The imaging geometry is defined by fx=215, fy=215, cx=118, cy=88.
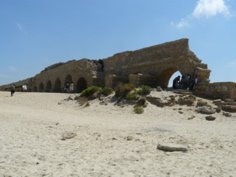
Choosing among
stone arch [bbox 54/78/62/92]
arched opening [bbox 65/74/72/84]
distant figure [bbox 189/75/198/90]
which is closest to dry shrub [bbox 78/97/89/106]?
distant figure [bbox 189/75/198/90]

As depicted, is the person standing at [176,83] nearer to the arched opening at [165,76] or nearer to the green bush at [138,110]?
the arched opening at [165,76]

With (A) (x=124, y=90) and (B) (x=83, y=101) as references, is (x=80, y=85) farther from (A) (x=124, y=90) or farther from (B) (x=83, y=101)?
(A) (x=124, y=90)

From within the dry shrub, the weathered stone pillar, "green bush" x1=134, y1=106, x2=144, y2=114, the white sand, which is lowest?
the white sand

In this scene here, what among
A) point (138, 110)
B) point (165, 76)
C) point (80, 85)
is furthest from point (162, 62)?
point (80, 85)

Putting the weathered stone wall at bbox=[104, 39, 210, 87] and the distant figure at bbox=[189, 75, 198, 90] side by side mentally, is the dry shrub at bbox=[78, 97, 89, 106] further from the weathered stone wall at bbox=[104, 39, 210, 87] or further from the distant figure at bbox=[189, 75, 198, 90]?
the distant figure at bbox=[189, 75, 198, 90]

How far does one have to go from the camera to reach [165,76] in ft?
52.1

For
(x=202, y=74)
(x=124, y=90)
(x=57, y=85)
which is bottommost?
(x=124, y=90)

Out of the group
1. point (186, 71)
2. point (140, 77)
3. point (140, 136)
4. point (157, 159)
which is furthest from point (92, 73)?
point (157, 159)

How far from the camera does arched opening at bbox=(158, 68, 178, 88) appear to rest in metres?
15.5

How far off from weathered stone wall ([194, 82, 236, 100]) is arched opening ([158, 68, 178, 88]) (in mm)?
3352

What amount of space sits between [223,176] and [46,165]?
2.74m

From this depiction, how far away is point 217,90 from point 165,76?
15.6ft

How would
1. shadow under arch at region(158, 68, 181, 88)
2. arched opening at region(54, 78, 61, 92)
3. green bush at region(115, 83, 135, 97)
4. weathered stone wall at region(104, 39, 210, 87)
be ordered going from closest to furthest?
green bush at region(115, 83, 135, 97) → weathered stone wall at region(104, 39, 210, 87) → shadow under arch at region(158, 68, 181, 88) → arched opening at region(54, 78, 61, 92)

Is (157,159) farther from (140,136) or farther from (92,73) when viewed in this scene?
(92,73)
